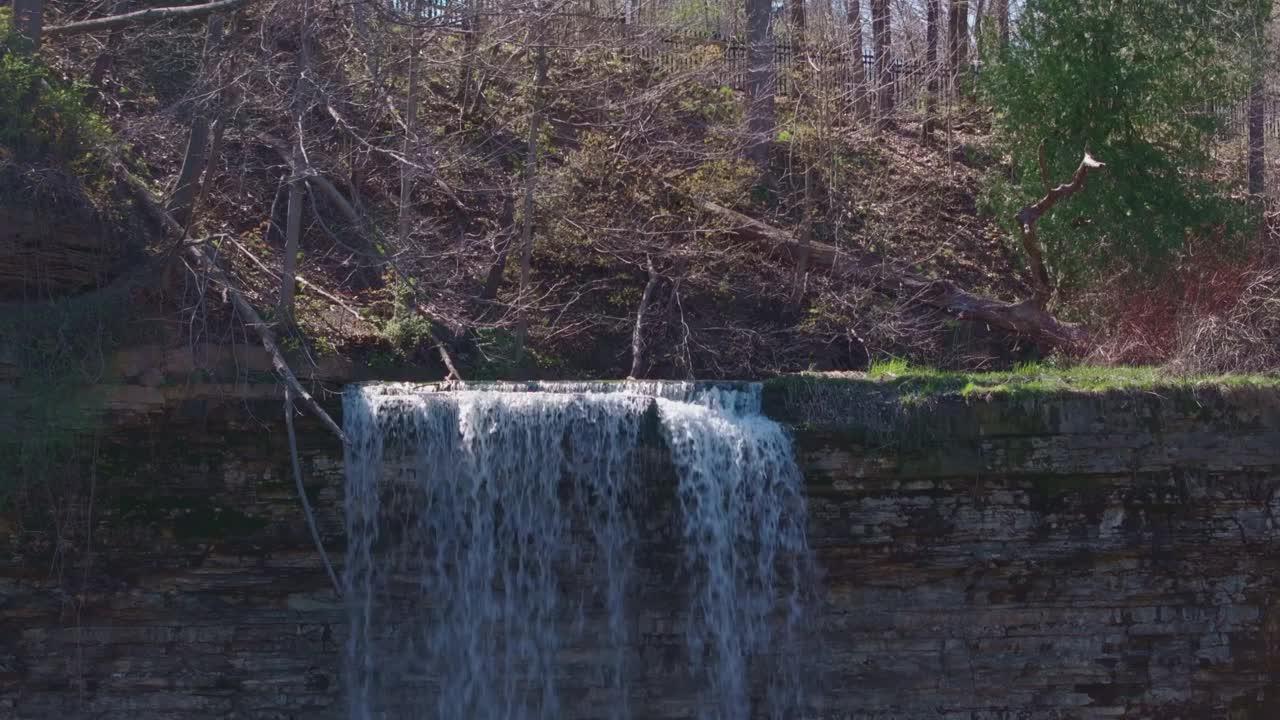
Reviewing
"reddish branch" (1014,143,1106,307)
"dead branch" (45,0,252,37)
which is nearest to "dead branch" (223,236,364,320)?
"dead branch" (45,0,252,37)

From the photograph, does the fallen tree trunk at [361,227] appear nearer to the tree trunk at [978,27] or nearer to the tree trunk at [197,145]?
the tree trunk at [197,145]

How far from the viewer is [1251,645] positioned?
920 centimetres

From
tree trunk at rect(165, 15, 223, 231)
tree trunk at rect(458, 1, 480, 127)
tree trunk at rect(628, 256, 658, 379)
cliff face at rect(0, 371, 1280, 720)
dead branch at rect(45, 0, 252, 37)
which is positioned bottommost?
cliff face at rect(0, 371, 1280, 720)

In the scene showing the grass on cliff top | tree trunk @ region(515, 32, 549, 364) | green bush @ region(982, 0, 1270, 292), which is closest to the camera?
the grass on cliff top

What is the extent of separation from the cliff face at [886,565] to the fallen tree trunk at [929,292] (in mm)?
3224

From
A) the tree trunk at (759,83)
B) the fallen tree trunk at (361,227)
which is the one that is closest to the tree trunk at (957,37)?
the tree trunk at (759,83)

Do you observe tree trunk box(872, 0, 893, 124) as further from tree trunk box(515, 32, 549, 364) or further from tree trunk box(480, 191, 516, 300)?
tree trunk box(480, 191, 516, 300)

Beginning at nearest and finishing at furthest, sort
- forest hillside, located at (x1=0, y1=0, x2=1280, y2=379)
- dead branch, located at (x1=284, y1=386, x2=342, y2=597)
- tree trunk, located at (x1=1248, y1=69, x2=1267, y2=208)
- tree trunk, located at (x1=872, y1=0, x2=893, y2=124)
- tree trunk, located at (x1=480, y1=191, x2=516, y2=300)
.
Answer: dead branch, located at (x1=284, y1=386, x2=342, y2=597) → forest hillside, located at (x1=0, y1=0, x2=1280, y2=379) → tree trunk, located at (x1=480, y1=191, x2=516, y2=300) → tree trunk, located at (x1=1248, y1=69, x2=1267, y2=208) → tree trunk, located at (x1=872, y1=0, x2=893, y2=124)

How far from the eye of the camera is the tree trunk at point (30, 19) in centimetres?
958

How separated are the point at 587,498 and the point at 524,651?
1.21 m

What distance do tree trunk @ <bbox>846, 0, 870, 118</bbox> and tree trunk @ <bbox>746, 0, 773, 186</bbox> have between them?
1091mm

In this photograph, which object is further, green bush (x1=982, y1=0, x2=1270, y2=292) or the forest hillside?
green bush (x1=982, y1=0, x2=1270, y2=292)

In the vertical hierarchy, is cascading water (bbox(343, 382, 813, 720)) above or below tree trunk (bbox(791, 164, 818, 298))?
below

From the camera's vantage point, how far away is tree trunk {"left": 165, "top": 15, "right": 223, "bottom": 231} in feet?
31.6
